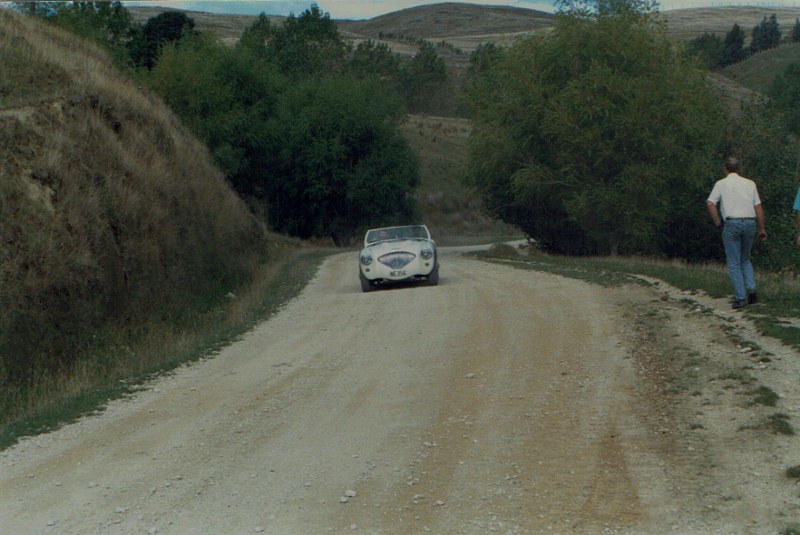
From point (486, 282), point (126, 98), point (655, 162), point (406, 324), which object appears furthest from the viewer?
point (655, 162)

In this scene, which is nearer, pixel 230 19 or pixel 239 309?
pixel 239 309

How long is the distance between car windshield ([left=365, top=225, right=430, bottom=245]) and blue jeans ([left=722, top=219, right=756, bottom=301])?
381 inches

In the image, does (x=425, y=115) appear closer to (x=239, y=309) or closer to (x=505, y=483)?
(x=239, y=309)

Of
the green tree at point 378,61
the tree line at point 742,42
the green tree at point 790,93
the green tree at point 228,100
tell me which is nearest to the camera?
the green tree at point 228,100

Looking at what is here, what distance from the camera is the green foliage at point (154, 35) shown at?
2539 inches

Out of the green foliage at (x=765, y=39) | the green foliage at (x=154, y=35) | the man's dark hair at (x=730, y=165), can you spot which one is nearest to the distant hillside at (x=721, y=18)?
the green foliage at (x=765, y=39)

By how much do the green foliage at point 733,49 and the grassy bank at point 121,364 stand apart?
403 ft

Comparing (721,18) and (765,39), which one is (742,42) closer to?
(765,39)

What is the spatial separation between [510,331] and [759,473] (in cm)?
672

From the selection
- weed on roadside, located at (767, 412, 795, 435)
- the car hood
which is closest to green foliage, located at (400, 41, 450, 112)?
the car hood

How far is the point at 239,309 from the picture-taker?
19719mm

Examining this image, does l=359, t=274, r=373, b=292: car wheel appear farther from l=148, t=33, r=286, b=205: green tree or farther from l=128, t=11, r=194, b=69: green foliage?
l=128, t=11, r=194, b=69: green foliage

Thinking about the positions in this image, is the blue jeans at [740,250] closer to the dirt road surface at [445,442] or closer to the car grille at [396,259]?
the dirt road surface at [445,442]

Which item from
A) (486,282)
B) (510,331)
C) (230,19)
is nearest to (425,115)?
(230,19)
